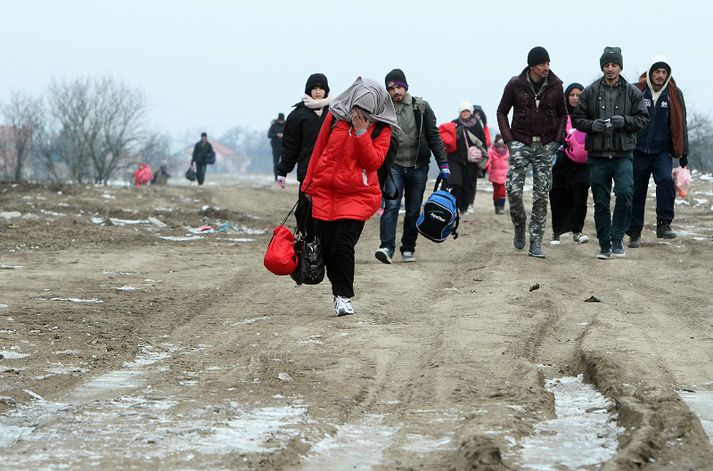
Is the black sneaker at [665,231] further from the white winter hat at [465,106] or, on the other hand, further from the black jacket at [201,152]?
the black jacket at [201,152]

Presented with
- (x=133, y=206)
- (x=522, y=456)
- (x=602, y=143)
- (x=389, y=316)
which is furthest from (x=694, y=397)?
(x=133, y=206)

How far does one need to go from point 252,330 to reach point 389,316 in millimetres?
1115

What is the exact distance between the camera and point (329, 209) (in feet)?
27.7

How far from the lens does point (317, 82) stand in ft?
32.2

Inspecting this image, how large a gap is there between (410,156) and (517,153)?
3.70 ft

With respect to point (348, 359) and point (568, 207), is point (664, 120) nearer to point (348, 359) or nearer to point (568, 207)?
point (568, 207)

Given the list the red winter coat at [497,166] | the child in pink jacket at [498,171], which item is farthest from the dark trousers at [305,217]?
the red winter coat at [497,166]

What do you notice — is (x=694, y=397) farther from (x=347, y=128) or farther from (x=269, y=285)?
(x=269, y=285)

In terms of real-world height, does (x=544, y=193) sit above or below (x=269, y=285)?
above

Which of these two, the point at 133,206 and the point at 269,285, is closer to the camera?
the point at 269,285

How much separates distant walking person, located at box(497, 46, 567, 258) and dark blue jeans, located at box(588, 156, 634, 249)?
1.64ft

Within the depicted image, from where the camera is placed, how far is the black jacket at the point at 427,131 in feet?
39.1

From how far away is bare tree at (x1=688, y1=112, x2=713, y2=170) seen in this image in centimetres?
3941

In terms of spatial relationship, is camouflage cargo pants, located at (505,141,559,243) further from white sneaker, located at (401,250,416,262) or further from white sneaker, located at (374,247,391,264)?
white sneaker, located at (374,247,391,264)
